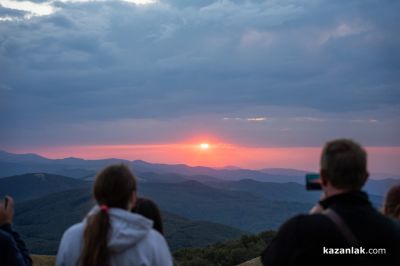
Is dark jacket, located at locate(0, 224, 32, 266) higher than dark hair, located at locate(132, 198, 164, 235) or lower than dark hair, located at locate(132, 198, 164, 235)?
lower

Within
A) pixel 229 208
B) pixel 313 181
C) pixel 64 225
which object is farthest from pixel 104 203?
pixel 229 208

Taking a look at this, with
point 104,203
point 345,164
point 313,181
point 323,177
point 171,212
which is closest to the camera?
point 345,164

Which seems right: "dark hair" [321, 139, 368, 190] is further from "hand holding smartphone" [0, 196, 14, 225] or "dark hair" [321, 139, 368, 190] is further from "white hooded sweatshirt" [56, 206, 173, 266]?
"hand holding smartphone" [0, 196, 14, 225]

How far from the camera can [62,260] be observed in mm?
3758

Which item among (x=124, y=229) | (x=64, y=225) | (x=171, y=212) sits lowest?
(x=171, y=212)

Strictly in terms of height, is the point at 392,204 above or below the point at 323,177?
below

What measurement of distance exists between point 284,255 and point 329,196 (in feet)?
1.59

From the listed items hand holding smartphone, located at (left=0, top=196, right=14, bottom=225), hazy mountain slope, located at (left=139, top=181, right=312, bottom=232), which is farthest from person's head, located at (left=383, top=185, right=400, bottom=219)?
hazy mountain slope, located at (left=139, top=181, right=312, bottom=232)

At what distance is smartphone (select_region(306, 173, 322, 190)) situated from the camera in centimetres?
338

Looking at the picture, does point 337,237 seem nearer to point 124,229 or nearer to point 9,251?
point 124,229

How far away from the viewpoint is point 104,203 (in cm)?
371

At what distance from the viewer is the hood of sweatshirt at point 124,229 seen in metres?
3.58

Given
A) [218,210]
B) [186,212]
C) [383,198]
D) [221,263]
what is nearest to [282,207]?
[218,210]

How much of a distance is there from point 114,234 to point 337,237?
160 centimetres
